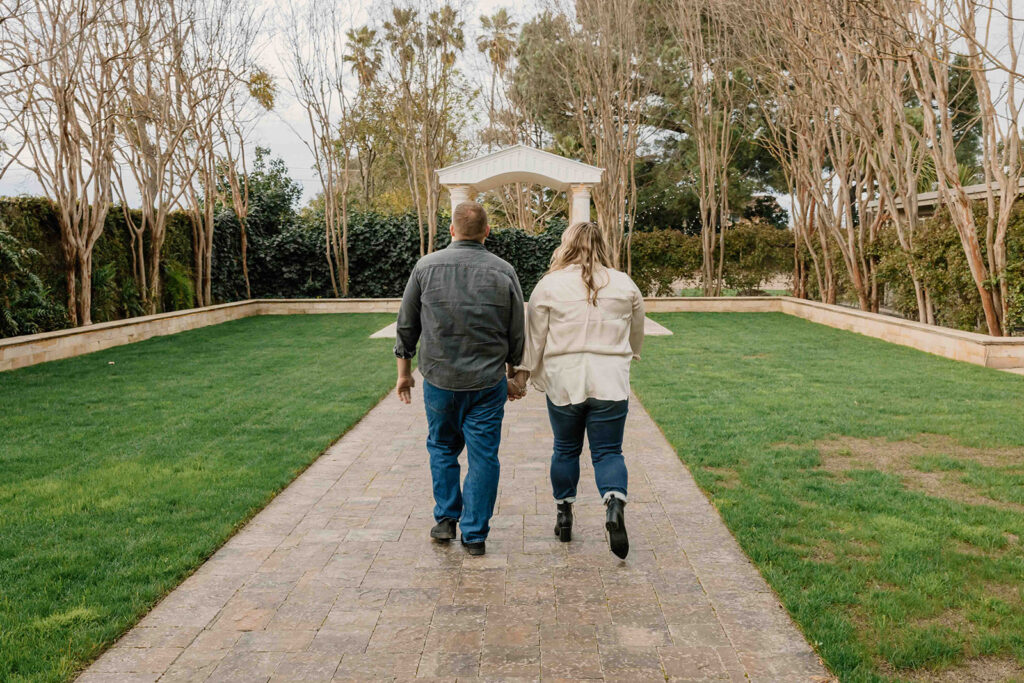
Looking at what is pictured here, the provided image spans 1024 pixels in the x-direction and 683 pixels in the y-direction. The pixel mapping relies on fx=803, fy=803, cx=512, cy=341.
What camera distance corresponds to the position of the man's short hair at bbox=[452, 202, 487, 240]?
402 cm

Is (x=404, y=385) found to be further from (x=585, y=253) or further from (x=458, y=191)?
(x=458, y=191)

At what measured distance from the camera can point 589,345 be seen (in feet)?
12.8

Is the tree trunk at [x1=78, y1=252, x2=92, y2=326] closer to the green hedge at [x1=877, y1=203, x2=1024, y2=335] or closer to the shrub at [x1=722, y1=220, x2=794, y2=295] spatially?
the green hedge at [x1=877, y1=203, x2=1024, y2=335]

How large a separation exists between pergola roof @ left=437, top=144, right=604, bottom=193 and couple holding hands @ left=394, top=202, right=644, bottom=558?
13.0 meters

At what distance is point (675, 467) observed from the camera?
5727mm

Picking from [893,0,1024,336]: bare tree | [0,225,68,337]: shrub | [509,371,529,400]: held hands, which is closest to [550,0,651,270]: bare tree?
[893,0,1024,336]: bare tree

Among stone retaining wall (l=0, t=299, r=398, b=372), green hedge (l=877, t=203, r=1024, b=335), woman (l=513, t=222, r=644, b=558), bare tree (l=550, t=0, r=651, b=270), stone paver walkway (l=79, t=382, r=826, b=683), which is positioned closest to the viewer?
stone paver walkway (l=79, t=382, r=826, b=683)

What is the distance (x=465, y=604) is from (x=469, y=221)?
1.82m

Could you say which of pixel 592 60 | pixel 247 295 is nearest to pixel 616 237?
pixel 592 60

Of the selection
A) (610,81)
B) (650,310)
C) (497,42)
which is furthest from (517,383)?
(497,42)

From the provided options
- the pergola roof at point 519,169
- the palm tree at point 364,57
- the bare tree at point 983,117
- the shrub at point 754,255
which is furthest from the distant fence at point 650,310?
the palm tree at point 364,57

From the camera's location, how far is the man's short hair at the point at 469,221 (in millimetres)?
4016

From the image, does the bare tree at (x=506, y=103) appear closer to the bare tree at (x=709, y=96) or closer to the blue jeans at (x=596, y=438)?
the bare tree at (x=709, y=96)

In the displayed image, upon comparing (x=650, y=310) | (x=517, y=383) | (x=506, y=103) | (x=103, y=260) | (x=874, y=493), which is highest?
(x=506, y=103)
